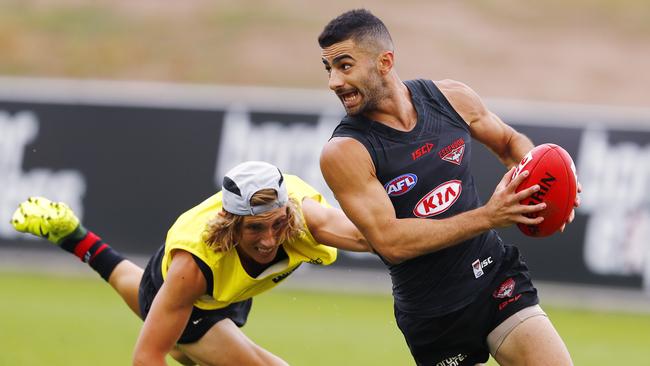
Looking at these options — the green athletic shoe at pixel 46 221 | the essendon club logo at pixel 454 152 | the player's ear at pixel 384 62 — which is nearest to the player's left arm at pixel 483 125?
the essendon club logo at pixel 454 152

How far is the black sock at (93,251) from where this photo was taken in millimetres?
8117

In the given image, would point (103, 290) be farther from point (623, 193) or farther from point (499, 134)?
point (499, 134)

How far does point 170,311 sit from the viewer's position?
626 cm

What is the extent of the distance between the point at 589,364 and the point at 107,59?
17.0 meters

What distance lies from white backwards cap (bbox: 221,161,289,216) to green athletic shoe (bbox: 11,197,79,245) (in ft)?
7.07

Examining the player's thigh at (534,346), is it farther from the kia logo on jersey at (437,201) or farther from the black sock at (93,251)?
the black sock at (93,251)

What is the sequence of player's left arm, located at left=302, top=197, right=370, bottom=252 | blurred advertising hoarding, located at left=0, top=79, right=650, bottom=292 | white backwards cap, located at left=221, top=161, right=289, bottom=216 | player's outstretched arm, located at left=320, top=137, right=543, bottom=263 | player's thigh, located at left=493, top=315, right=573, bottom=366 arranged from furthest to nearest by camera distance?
blurred advertising hoarding, located at left=0, top=79, right=650, bottom=292 < player's left arm, located at left=302, top=197, right=370, bottom=252 < white backwards cap, located at left=221, top=161, right=289, bottom=216 < player's thigh, located at left=493, top=315, right=573, bottom=366 < player's outstretched arm, located at left=320, top=137, right=543, bottom=263

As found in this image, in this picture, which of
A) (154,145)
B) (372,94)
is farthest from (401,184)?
(154,145)

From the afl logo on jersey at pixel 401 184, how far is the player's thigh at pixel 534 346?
0.89 metres

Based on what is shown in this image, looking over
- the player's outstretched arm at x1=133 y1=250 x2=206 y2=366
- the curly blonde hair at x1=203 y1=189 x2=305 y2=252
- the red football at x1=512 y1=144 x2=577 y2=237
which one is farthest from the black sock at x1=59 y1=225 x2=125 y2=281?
the red football at x1=512 y1=144 x2=577 y2=237

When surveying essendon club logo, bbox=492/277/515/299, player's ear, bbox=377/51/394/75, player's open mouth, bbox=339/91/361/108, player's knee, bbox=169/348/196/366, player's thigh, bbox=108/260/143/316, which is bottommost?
player's knee, bbox=169/348/196/366

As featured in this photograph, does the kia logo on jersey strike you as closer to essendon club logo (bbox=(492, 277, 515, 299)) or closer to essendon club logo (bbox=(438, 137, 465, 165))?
essendon club logo (bbox=(438, 137, 465, 165))

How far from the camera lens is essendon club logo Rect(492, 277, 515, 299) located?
6.14m

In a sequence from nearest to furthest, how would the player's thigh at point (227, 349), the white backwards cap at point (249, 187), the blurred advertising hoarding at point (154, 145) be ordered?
the white backwards cap at point (249, 187) → the player's thigh at point (227, 349) → the blurred advertising hoarding at point (154, 145)
